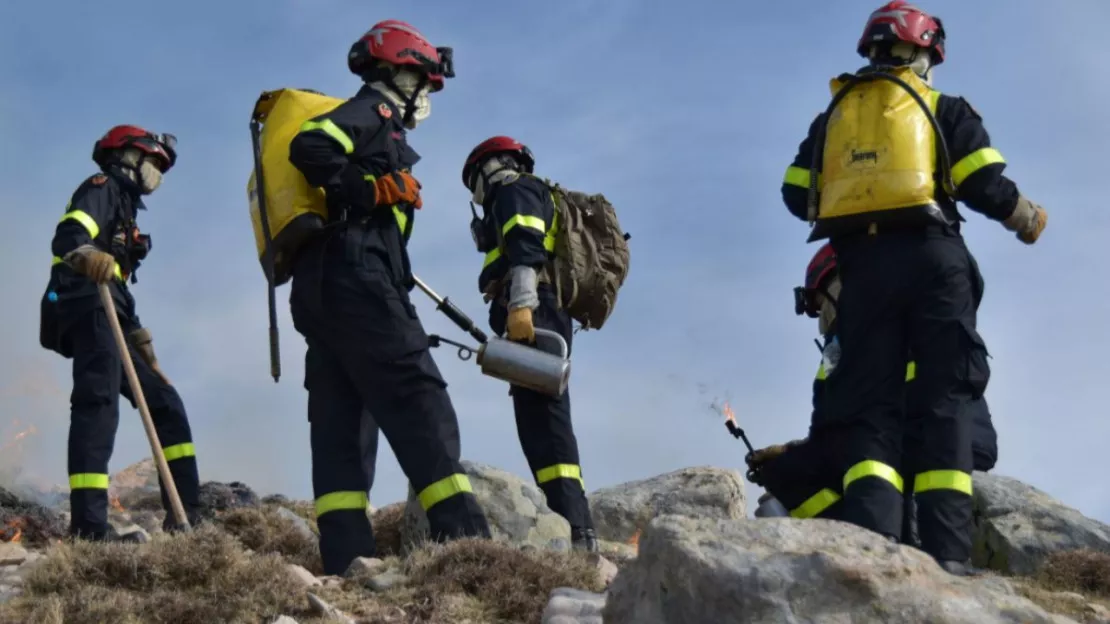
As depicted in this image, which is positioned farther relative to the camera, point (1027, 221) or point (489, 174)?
point (489, 174)

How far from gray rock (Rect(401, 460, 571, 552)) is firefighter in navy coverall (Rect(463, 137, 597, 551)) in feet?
3.80

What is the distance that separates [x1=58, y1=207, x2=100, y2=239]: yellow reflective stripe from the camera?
29.2ft

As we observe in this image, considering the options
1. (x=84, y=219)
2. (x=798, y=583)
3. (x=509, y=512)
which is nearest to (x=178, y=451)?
(x=84, y=219)

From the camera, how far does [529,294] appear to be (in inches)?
309

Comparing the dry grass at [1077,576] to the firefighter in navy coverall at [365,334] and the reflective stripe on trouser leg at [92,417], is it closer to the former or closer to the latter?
the firefighter in navy coverall at [365,334]

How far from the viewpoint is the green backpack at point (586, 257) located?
339 inches

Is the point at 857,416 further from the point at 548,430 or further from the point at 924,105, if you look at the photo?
the point at 548,430

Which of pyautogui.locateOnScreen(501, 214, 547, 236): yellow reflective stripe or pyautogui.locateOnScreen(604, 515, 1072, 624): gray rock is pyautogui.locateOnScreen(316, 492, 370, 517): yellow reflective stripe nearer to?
pyautogui.locateOnScreen(501, 214, 547, 236): yellow reflective stripe

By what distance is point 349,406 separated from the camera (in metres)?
6.99

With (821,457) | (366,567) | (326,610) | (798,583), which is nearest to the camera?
(798,583)

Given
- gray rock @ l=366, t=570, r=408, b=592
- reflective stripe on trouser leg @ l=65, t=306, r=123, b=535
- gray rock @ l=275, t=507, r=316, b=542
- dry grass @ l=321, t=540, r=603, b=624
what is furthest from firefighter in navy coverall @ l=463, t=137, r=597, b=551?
reflective stripe on trouser leg @ l=65, t=306, r=123, b=535

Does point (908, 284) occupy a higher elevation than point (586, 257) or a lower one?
lower

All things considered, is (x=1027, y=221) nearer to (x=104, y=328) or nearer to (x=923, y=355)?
(x=923, y=355)

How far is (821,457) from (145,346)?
14.9 feet
